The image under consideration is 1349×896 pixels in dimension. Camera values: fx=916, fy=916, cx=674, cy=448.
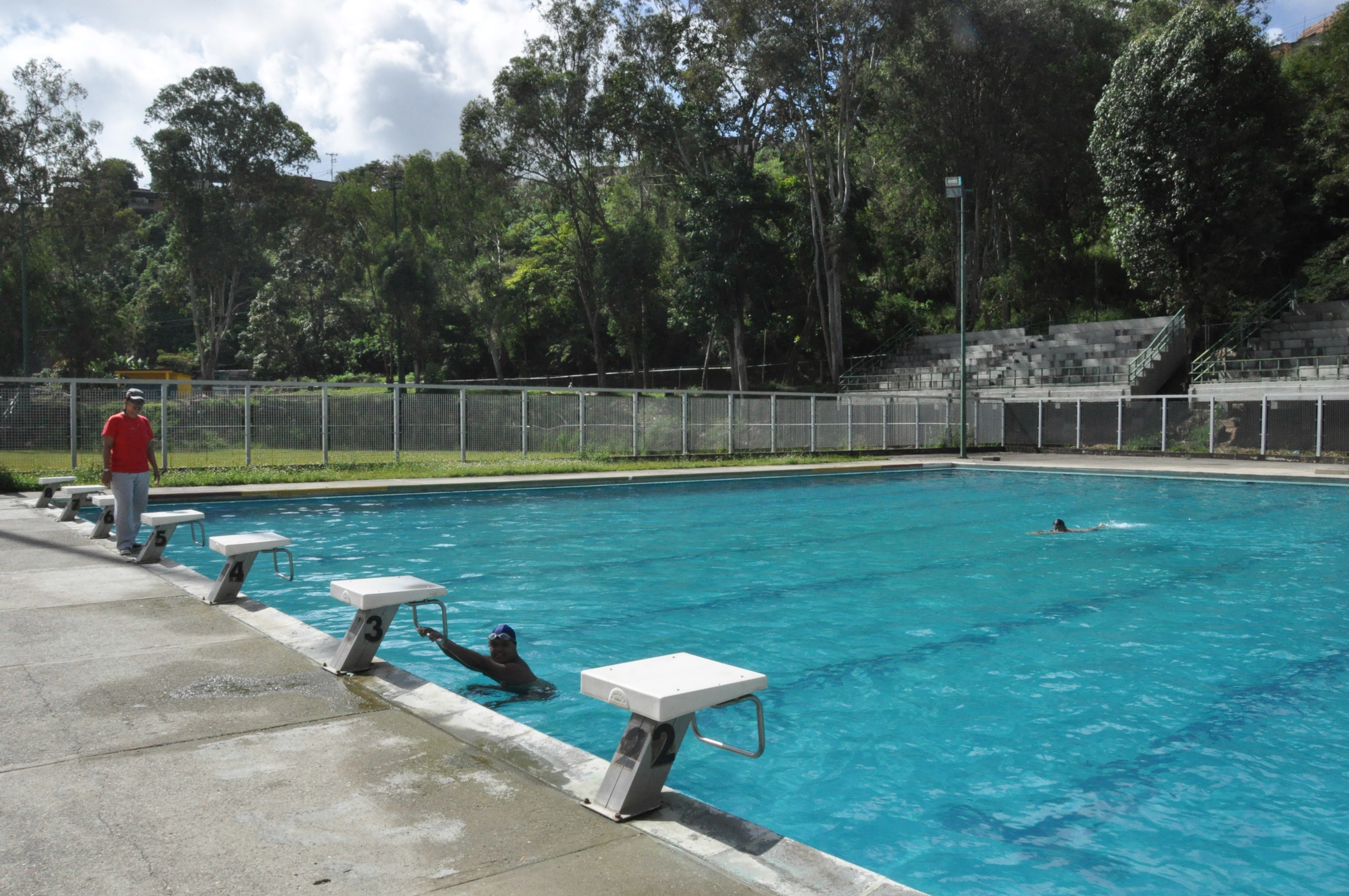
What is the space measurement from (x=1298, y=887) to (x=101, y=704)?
19.4 feet

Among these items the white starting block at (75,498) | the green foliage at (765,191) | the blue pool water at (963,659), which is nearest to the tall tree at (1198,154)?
the green foliage at (765,191)

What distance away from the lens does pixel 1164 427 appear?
102ft

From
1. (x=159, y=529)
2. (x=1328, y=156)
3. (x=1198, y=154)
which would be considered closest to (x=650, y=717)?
(x=159, y=529)

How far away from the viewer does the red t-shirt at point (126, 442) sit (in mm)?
10039

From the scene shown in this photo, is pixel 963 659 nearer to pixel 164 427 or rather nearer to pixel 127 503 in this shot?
pixel 127 503

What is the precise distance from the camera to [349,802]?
360cm

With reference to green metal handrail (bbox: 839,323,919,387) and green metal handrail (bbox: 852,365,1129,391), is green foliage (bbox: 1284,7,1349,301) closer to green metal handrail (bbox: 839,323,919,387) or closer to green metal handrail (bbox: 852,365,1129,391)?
green metal handrail (bbox: 852,365,1129,391)

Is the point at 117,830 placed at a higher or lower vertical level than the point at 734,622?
higher

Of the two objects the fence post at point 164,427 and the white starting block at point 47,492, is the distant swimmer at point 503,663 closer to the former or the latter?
the white starting block at point 47,492

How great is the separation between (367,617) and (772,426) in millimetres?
24394

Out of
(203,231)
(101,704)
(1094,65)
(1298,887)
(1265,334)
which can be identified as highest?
(1094,65)

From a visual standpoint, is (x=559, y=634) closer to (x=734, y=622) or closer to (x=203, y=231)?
(x=734, y=622)

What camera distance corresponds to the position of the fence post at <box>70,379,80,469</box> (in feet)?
64.1

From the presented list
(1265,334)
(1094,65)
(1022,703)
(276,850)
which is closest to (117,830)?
(276,850)
